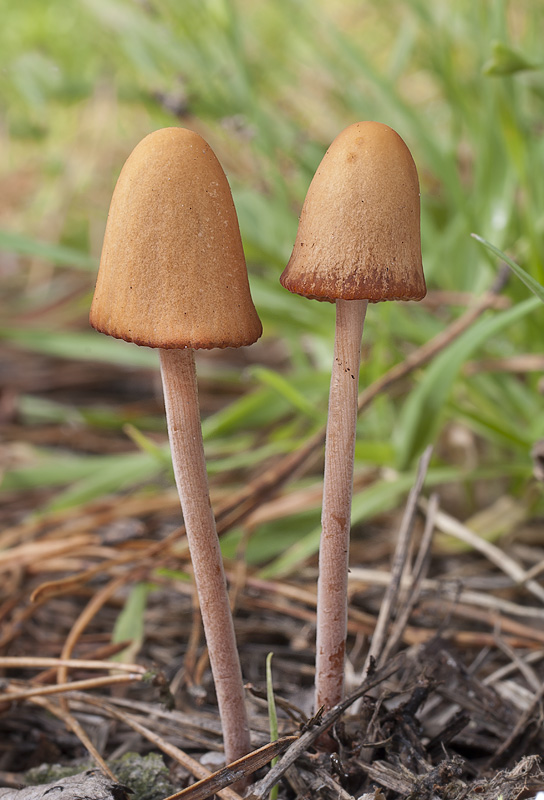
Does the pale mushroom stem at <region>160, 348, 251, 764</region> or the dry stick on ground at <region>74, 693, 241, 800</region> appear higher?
the pale mushroom stem at <region>160, 348, 251, 764</region>

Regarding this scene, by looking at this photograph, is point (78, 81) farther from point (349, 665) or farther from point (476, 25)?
point (349, 665)

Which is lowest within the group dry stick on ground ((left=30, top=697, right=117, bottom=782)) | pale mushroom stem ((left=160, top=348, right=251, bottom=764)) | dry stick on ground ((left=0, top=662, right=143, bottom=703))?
dry stick on ground ((left=30, top=697, right=117, bottom=782))

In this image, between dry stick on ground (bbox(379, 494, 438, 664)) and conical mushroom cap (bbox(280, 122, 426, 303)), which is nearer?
conical mushroom cap (bbox(280, 122, 426, 303))

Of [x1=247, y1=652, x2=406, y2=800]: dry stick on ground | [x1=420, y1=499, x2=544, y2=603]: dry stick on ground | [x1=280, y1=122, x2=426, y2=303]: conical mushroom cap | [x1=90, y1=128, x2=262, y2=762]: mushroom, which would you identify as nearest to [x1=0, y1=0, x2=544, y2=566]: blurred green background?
[x1=420, y1=499, x2=544, y2=603]: dry stick on ground

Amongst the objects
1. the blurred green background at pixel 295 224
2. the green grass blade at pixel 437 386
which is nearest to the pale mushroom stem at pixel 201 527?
the blurred green background at pixel 295 224

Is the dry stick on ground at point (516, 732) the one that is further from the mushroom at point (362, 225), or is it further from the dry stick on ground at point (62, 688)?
the mushroom at point (362, 225)

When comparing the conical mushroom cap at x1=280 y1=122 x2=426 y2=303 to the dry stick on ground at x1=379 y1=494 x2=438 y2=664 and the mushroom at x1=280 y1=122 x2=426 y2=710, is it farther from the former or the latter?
the dry stick on ground at x1=379 y1=494 x2=438 y2=664

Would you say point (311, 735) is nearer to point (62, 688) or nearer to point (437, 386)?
point (62, 688)

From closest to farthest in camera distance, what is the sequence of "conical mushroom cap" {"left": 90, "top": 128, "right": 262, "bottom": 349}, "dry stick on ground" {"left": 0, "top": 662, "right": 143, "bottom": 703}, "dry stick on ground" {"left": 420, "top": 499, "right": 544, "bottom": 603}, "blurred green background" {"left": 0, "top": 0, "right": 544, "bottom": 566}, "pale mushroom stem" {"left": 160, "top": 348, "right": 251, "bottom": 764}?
1. "conical mushroom cap" {"left": 90, "top": 128, "right": 262, "bottom": 349}
2. "pale mushroom stem" {"left": 160, "top": 348, "right": 251, "bottom": 764}
3. "dry stick on ground" {"left": 0, "top": 662, "right": 143, "bottom": 703}
4. "dry stick on ground" {"left": 420, "top": 499, "right": 544, "bottom": 603}
5. "blurred green background" {"left": 0, "top": 0, "right": 544, "bottom": 566}

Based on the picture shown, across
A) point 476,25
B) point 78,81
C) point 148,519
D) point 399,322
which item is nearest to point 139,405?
point 148,519
